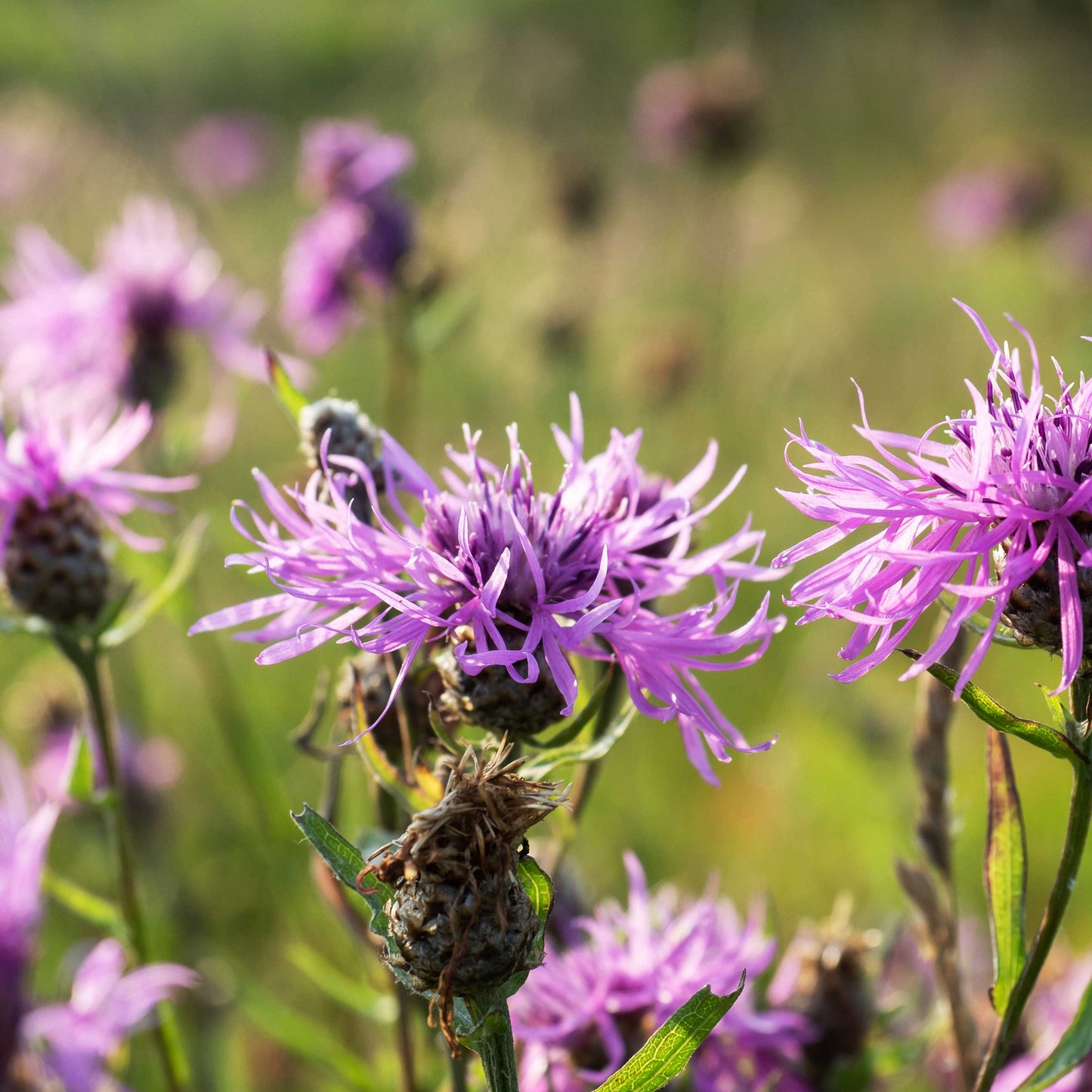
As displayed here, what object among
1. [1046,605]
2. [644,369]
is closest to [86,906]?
[1046,605]

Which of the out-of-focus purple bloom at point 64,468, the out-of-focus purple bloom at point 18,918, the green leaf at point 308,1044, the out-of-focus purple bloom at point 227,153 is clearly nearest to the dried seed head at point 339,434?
the out-of-focus purple bloom at point 64,468

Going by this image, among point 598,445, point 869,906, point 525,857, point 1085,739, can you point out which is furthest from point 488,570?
point 598,445

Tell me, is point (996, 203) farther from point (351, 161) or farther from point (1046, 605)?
point (1046, 605)

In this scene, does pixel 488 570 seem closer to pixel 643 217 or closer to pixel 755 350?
pixel 755 350

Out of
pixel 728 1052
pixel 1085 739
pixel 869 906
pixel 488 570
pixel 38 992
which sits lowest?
pixel 869 906

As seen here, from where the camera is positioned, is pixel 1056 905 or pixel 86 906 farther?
pixel 86 906

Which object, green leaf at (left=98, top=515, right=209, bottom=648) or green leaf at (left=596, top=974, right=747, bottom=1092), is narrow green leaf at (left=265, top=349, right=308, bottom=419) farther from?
green leaf at (left=596, top=974, right=747, bottom=1092)
